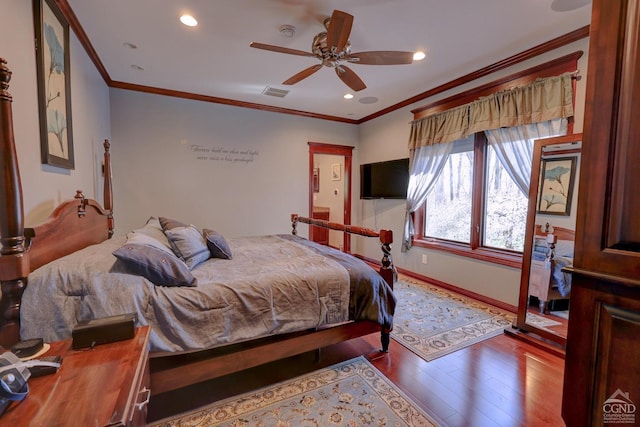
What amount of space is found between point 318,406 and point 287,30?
293cm

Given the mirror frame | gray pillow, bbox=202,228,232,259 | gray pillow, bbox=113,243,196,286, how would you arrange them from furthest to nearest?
1. the mirror frame
2. gray pillow, bbox=202,228,232,259
3. gray pillow, bbox=113,243,196,286

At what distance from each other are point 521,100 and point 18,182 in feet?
12.7

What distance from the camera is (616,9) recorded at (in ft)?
2.32

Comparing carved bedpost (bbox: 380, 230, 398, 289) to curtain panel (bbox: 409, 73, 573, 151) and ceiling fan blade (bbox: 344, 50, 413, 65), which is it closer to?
ceiling fan blade (bbox: 344, 50, 413, 65)

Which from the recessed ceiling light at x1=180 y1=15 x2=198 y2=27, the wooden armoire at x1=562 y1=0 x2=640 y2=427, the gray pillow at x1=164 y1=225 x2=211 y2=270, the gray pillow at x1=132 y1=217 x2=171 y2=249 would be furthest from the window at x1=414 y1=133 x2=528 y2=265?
the gray pillow at x1=132 y1=217 x2=171 y2=249

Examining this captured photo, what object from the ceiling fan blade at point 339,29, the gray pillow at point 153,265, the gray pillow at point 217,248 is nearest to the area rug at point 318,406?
the gray pillow at point 153,265

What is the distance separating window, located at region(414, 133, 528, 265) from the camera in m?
3.15

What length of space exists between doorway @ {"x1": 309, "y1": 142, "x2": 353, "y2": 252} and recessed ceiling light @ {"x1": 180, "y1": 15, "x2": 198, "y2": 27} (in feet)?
9.32

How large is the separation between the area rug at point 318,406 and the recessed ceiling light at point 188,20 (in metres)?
2.89

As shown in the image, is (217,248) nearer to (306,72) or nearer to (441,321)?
(306,72)

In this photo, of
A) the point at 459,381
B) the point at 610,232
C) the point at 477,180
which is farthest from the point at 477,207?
the point at 610,232

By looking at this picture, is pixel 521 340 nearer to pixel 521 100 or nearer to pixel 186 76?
pixel 521 100

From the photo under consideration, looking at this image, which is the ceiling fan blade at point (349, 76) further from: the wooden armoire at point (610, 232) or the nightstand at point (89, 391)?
Answer: the nightstand at point (89, 391)

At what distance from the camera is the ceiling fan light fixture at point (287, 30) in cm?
241
